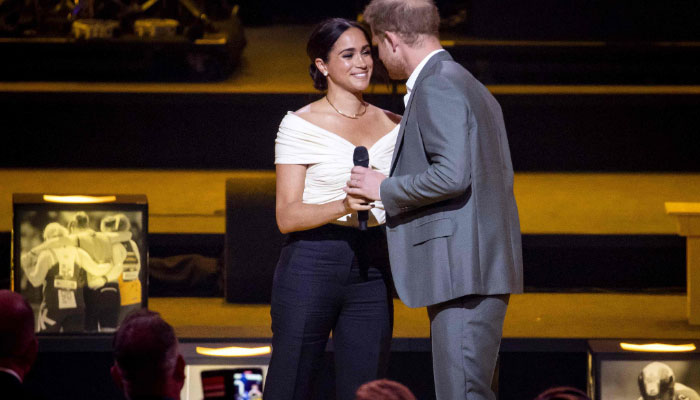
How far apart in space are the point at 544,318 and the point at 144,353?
2.44 meters

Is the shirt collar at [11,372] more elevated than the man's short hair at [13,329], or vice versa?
the man's short hair at [13,329]

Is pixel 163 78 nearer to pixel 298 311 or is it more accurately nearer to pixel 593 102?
pixel 593 102

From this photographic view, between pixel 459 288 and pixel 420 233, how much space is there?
15cm

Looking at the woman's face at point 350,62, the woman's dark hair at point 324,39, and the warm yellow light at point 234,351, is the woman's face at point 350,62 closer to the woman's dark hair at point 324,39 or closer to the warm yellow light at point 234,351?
→ the woman's dark hair at point 324,39

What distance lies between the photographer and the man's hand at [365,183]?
226 cm

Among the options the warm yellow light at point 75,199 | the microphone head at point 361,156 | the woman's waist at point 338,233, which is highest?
the microphone head at point 361,156

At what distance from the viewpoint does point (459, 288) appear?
2215 mm

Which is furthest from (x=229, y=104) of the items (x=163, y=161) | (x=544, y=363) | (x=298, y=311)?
(x=298, y=311)

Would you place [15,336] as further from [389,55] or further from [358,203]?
[389,55]

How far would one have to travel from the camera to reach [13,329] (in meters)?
1.79

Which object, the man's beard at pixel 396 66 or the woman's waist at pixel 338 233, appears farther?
the woman's waist at pixel 338 233

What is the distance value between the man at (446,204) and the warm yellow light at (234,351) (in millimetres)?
923

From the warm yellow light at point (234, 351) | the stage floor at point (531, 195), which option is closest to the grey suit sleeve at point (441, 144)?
the warm yellow light at point (234, 351)

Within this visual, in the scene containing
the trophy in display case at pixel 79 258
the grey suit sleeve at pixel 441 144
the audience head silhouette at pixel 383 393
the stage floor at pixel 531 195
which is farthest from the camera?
the stage floor at pixel 531 195
